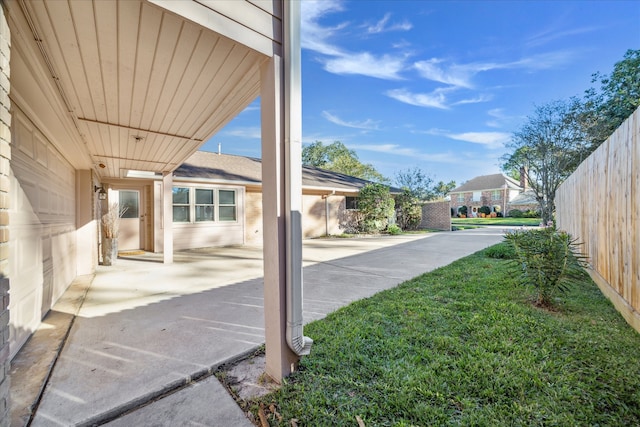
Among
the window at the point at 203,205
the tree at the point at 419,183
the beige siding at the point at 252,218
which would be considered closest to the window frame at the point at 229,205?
the window at the point at 203,205

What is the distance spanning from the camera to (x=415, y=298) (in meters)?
3.62

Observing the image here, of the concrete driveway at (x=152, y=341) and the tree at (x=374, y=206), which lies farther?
the tree at (x=374, y=206)

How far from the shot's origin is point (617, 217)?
293cm

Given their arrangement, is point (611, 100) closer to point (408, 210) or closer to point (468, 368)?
point (408, 210)

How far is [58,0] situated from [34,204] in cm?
253

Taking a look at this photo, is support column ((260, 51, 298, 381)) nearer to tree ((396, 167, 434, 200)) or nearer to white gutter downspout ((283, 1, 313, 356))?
white gutter downspout ((283, 1, 313, 356))

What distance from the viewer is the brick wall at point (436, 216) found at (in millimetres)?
15398

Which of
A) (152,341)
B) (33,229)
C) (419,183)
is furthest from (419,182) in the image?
(33,229)

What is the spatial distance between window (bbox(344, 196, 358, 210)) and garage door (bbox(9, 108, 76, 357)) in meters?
11.4

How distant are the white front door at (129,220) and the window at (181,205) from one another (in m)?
1.12

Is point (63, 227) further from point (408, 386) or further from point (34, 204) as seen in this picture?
point (408, 386)

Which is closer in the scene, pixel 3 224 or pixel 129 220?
pixel 3 224

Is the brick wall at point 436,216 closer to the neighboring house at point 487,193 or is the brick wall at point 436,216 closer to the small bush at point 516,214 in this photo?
the small bush at point 516,214

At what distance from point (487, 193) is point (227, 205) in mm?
36490
